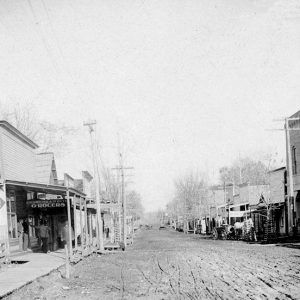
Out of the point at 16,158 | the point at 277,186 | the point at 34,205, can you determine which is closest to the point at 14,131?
the point at 16,158

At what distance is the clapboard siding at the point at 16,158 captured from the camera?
22797 millimetres

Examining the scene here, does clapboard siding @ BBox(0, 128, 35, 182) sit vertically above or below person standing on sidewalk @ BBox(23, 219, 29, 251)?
above

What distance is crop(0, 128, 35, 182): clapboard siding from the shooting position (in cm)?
2280

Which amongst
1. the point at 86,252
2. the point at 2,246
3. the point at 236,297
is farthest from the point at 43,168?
the point at 236,297

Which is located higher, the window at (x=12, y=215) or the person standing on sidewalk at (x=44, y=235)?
the window at (x=12, y=215)

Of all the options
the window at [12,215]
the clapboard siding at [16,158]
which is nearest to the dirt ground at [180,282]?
the window at [12,215]

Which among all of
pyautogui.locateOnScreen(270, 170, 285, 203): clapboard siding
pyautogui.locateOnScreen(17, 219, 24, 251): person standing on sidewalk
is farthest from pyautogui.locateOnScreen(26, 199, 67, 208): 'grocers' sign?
pyautogui.locateOnScreen(270, 170, 285, 203): clapboard siding

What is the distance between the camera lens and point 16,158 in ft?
82.1

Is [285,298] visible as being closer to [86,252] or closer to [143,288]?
[143,288]

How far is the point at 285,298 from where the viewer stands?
9898 mm

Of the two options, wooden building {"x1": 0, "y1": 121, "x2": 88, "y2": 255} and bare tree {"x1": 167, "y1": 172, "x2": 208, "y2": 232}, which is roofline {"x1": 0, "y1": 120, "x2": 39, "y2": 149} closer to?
wooden building {"x1": 0, "y1": 121, "x2": 88, "y2": 255}

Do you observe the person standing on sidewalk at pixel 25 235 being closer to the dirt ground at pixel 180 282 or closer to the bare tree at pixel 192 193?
the dirt ground at pixel 180 282

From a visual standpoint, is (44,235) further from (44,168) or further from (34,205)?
(44,168)

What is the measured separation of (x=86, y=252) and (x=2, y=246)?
273 inches
